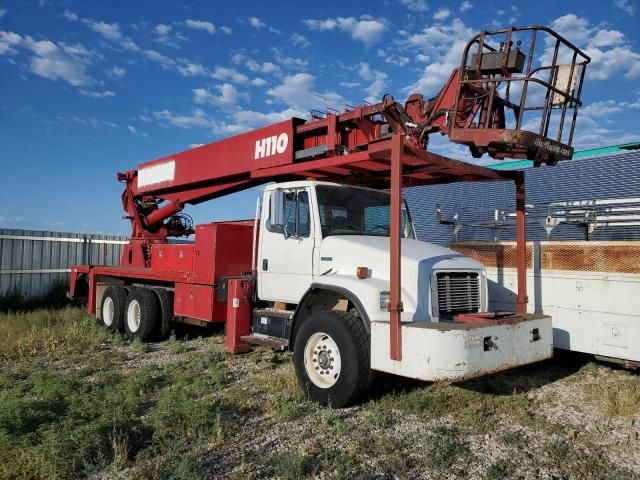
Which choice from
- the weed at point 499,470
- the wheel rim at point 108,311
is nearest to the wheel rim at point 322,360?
the weed at point 499,470

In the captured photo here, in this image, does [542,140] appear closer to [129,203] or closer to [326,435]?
[326,435]

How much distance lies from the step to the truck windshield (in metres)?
1.44

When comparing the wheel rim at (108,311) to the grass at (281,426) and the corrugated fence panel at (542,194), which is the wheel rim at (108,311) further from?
the corrugated fence panel at (542,194)

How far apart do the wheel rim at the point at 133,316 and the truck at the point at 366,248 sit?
1422mm

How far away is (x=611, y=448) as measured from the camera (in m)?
4.45

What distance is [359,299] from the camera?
5.16m

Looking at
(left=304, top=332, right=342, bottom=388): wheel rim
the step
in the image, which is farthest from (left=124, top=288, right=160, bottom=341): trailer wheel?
(left=304, top=332, right=342, bottom=388): wheel rim

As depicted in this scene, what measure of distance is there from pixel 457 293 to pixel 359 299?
1149 millimetres

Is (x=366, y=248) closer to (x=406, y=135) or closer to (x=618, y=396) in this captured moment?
(x=406, y=135)

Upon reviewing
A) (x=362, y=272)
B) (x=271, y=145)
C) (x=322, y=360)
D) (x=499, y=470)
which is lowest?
(x=499, y=470)

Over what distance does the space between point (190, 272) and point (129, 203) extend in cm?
369

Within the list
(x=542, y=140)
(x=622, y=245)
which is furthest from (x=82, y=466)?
(x=622, y=245)

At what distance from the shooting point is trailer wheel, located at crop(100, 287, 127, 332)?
1003cm

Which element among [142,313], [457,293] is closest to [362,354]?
[457,293]
